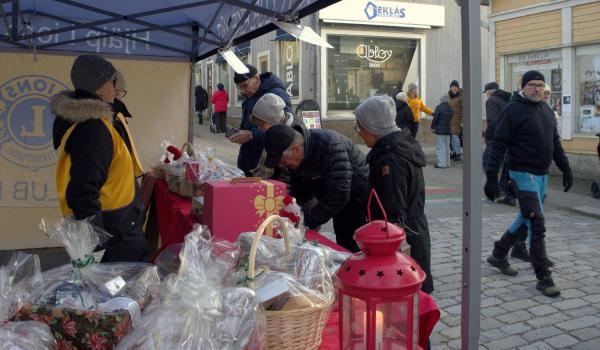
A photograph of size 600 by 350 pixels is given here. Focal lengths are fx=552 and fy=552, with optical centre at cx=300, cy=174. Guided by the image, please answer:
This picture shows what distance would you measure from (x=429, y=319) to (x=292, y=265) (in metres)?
0.59

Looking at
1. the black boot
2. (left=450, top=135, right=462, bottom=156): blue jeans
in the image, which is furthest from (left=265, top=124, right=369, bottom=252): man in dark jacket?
(left=450, top=135, right=462, bottom=156): blue jeans

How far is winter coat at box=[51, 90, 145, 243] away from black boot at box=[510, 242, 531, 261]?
421 centimetres

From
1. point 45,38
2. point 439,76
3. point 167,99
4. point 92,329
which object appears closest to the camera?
point 92,329

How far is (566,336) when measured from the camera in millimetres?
4027

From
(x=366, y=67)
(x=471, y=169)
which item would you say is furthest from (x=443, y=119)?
(x=471, y=169)

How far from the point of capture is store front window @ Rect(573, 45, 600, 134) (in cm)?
1119

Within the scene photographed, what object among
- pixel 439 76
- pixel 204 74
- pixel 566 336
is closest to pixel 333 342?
pixel 566 336

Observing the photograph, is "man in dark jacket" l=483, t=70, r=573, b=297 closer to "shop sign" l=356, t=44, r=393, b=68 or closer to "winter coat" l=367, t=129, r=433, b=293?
"winter coat" l=367, t=129, r=433, b=293

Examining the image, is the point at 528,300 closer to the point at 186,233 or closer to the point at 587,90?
the point at 186,233

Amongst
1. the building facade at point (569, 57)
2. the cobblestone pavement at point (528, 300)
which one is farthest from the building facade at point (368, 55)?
the cobblestone pavement at point (528, 300)

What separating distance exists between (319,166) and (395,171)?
1.81 ft

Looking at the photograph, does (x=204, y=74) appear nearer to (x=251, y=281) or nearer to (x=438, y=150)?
(x=438, y=150)

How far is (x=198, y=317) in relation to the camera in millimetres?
1456

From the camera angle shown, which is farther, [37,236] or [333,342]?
[37,236]
